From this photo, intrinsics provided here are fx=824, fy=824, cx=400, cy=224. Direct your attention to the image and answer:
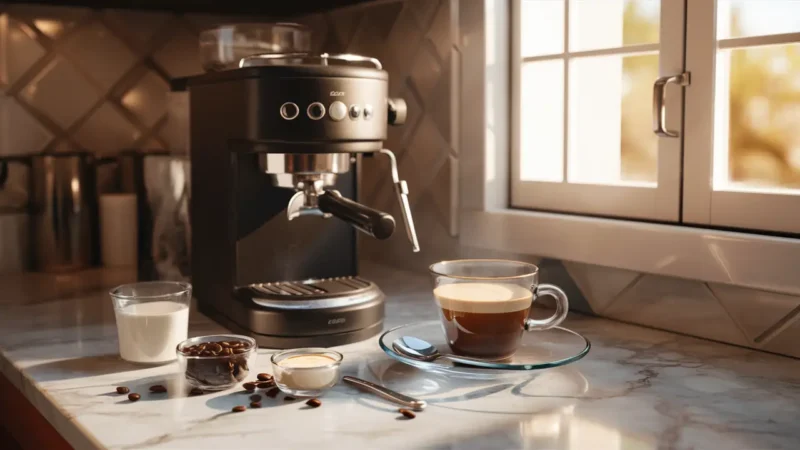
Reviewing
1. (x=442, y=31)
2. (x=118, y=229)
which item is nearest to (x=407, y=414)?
(x=442, y=31)

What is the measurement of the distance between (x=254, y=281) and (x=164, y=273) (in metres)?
0.38

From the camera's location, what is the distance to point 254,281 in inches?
45.8

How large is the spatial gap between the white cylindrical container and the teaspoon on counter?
860mm

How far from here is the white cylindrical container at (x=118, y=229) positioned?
163 centimetres

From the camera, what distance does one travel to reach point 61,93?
1701 mm

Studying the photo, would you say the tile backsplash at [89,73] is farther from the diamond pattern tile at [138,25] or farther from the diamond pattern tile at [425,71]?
the diamond pattern tile at [425,71]

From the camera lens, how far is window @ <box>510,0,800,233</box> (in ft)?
3.50

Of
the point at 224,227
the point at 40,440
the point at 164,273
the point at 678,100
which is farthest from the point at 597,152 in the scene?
the point at 40,440

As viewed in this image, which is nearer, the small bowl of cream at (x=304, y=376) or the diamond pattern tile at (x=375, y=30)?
the small bowl of cream at (x=304, y=376)

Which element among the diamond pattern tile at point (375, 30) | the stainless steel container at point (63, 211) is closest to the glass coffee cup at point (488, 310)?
the diamond pattern tile at point (375, 30)

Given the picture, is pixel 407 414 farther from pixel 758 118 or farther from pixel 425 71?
pixel 425 71

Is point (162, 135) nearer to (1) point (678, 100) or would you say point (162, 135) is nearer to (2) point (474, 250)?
(2) point (474, 250)

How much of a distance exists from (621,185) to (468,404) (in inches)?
21.1

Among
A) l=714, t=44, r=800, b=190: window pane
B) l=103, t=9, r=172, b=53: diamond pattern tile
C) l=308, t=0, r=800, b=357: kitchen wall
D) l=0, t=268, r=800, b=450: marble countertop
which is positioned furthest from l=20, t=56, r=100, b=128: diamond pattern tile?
l=714, t=44, r=800, b=190: window pane
